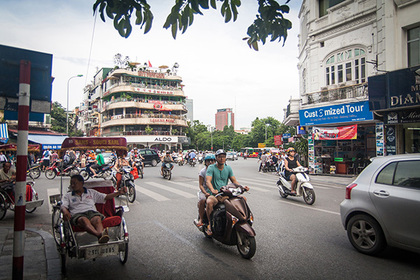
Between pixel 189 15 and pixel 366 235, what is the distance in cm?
412

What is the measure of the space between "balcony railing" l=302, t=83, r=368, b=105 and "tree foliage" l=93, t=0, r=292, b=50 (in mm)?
14678

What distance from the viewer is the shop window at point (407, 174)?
13.3ft

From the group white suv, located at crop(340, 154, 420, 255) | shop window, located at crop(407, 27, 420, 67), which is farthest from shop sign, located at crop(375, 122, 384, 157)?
white suv, located at crop(340, 154, 420, 255)

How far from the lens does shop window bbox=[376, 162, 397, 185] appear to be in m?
4.37

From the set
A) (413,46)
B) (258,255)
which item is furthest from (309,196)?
(413,46)

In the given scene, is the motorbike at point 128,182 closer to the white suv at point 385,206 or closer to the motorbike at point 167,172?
the motorbike at point 167,172

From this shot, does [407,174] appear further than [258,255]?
No

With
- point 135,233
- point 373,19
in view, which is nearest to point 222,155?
point 135,233

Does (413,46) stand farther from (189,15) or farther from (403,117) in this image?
(189,15)

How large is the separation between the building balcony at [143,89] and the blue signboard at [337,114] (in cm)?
4419

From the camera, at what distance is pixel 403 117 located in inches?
546

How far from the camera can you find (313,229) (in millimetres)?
6012

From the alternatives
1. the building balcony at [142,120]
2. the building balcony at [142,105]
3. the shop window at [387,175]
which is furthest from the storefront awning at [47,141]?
the shop window at [387,175]

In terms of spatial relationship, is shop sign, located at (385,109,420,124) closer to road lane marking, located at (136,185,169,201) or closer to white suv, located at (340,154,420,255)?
white suv, located at (340,154,420,255)
